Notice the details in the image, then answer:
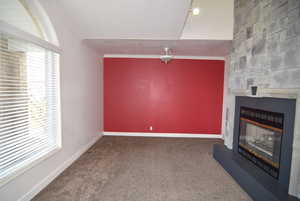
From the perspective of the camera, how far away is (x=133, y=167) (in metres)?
2.65

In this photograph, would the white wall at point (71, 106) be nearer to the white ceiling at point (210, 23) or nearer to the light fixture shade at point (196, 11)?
the white ceiling at point (210, 23)

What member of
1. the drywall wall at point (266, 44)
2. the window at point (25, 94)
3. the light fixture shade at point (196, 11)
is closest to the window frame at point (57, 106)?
the window at point (25, 94)

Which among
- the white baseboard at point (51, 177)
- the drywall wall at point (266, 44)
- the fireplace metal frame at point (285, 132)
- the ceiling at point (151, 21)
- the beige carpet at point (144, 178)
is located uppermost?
the ceiling at point (151, 21)

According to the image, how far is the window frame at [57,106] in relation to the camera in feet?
4.87

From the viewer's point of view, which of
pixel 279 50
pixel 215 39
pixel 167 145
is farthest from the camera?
pixel 167 145

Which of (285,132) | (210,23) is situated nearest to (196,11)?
(210,23)

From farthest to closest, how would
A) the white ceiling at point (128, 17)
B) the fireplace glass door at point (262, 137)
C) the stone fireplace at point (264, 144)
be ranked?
the white ceiling at point (128, 17), the fireplace glass door at point (262, 137), the stone fireplace at point (264, 144)

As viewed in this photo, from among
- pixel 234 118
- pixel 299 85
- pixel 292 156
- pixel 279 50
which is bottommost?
pixel 292 156

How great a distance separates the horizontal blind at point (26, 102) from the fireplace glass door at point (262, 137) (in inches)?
127

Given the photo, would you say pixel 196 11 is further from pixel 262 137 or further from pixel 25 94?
pixel 25 94

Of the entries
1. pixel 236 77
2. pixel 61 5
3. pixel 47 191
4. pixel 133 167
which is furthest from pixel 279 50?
pixel 47 191

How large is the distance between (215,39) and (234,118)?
1.60 m

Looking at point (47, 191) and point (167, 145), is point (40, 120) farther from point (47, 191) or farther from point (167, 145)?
point (167, 145)

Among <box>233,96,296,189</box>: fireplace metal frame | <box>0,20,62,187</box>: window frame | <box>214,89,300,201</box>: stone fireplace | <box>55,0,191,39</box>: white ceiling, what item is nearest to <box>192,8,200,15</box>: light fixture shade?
<box>55,0,191,39</box>: white ceiling
